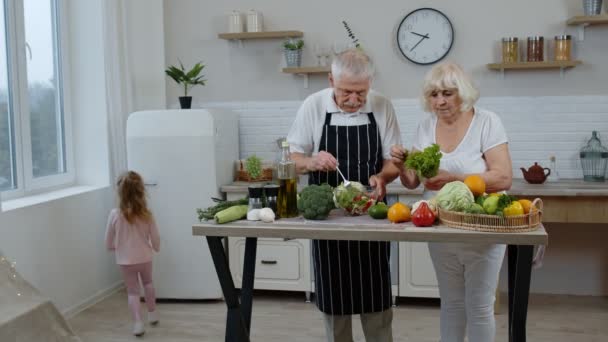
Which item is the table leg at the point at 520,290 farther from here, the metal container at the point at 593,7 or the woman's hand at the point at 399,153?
the metal container at the point at 593,7

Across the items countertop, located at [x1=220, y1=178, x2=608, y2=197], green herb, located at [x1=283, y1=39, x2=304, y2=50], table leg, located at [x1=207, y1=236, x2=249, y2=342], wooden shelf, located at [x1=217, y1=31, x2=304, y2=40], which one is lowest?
table leg, located at [x1=207, y1=236, x2=249, y2=342]

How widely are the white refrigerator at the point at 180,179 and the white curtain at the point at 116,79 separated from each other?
337 millimetres

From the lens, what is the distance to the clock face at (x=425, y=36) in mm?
5141

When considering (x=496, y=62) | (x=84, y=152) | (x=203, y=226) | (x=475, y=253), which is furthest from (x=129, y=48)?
(x=475, y=253)

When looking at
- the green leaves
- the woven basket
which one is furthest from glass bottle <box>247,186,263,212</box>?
the green leaves

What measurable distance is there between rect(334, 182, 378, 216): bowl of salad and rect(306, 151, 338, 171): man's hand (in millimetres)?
124

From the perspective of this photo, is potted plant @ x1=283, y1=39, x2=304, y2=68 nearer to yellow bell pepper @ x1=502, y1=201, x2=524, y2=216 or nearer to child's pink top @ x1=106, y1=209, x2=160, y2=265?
child's pink top @ x1=106, y1=209, x2=160, y2=265

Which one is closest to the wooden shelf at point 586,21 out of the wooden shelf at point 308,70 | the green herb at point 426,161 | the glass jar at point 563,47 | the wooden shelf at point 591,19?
the wooden shelf at point 591,19

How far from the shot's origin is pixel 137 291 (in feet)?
14.3

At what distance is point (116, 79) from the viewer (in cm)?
518

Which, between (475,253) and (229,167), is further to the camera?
(229,167)

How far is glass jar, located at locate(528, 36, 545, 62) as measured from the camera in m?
4.90

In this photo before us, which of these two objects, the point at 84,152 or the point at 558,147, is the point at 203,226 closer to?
the point at 84,152

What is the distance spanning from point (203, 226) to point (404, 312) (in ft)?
8.14
